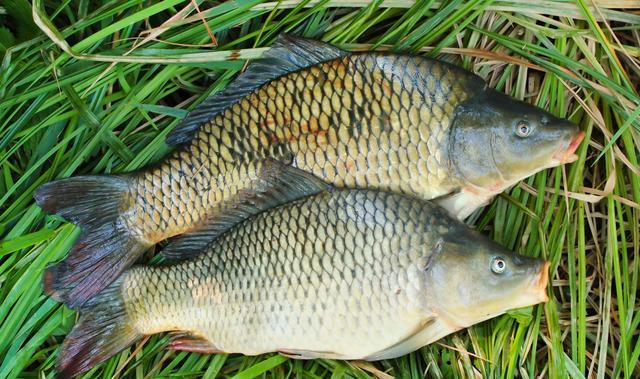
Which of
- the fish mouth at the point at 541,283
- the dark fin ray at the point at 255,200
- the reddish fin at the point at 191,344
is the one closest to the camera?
the fish mouth at the point at 541,283

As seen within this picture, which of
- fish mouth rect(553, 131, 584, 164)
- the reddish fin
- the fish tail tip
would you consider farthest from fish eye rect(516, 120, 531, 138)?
the fish tail tip

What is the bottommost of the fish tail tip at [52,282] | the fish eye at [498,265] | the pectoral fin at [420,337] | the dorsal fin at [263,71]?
the pectoral fin at [420,337]

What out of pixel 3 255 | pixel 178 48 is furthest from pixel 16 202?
pixel 178 48

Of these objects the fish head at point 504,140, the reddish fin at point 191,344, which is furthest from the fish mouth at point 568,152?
the reddish fin at point 191,344

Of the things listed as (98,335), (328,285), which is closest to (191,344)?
(98,335)

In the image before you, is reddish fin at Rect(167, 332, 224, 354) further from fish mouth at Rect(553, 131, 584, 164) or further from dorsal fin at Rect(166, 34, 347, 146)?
Result: fish mouth at Rect(553, 131, 584, 164)

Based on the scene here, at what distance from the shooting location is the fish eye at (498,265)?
1940mm

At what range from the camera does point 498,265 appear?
1944mm

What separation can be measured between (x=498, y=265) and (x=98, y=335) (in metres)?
1.28

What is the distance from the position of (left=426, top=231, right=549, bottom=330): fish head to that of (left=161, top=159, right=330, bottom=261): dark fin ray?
42cm

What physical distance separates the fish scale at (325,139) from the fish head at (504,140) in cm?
5

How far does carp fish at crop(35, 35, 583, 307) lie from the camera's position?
1998 millimetres

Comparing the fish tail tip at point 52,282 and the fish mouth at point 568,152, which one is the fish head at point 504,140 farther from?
the fish tail tip at point 52,282

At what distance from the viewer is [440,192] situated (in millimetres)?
2051
